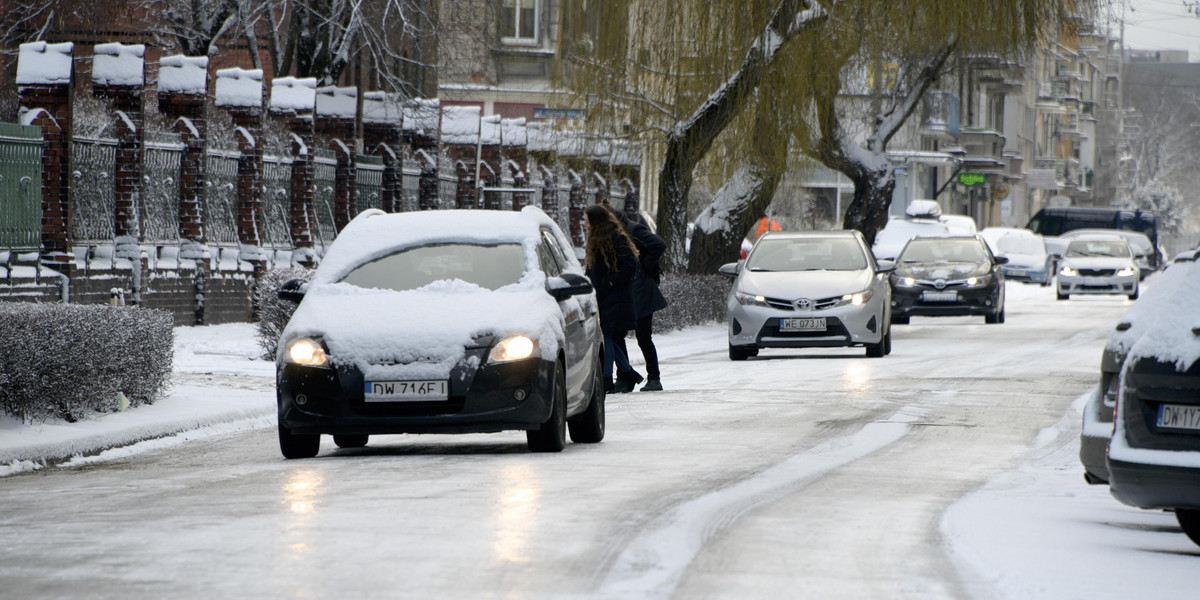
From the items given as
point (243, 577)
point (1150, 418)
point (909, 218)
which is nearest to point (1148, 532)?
point (1150, 418)

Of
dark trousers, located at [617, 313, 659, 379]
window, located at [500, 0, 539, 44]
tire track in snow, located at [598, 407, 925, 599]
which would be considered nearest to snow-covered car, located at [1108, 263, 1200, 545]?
tire track in snow, located at [598, 407, 925, 599]

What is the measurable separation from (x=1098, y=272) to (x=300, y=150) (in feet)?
79.4

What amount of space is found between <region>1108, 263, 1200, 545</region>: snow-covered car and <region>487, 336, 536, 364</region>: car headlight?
14.2 ft

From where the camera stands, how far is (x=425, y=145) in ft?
115

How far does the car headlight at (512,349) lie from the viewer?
11.4 meters

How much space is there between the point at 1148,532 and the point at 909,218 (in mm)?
43645

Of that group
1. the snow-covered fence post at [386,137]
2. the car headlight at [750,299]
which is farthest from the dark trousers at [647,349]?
the snow-covered fence post at [386,137]

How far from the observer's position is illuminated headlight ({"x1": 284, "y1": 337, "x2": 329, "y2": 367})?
11414mm

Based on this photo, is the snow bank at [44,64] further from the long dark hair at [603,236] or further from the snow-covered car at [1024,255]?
the snow-covered car at [1024,255]

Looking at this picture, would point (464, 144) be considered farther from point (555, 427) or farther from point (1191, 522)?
point (1191, 522)

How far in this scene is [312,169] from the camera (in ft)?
95.6

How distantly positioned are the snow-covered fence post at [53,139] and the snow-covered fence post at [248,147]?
5.17 meters

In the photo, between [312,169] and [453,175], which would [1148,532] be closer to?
[312,169]

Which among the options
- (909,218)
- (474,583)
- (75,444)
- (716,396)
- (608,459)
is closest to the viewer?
(474,583)
